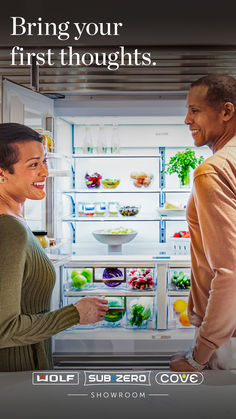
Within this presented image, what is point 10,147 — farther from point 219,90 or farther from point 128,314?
point 128,314

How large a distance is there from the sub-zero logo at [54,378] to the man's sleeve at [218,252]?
0.40m

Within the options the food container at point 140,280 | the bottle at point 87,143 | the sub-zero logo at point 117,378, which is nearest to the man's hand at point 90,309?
the sub-zero logo at point 117,378

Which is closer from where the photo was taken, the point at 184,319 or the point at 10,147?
the point at 10,147

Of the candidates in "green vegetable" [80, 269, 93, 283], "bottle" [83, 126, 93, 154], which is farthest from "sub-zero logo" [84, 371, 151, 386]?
"bottle" [83, 126, 93, 154]

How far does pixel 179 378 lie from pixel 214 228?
1.59 feet

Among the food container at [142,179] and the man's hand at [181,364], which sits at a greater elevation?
the food container at [142,179]

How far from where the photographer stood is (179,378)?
130cm

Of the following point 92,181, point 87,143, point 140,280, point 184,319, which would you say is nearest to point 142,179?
point 92,181

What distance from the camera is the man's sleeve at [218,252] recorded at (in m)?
1.22

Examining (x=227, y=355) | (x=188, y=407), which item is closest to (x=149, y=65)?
(x=227, y=355)

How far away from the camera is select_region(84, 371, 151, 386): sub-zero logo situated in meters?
1.28

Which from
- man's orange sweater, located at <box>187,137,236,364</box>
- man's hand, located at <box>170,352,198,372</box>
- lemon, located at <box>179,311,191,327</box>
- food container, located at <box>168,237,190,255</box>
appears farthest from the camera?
food container, located at <box>168,237,190,255</box>

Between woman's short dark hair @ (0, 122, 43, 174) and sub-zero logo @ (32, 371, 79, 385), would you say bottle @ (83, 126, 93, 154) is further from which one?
sub-zero logo @ (32, 371, 79, 385)

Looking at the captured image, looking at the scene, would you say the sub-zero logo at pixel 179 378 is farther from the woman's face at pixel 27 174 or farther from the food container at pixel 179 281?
the food container at pixel 179 281
